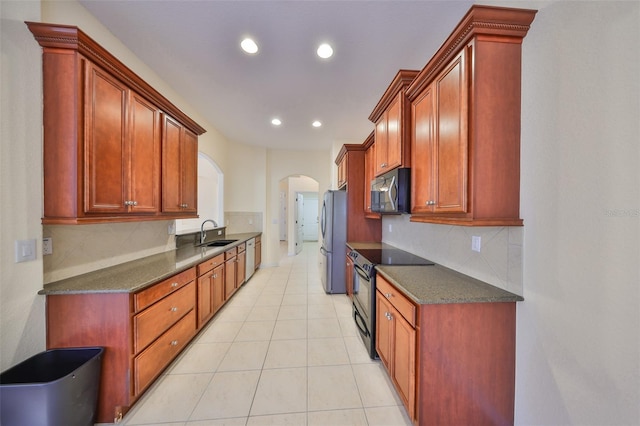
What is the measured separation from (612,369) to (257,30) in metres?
2.99

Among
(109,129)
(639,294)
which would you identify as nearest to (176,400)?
(109,129)

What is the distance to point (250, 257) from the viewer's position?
450cm

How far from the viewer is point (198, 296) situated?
7.78 ft

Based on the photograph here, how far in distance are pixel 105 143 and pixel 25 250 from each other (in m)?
0.78

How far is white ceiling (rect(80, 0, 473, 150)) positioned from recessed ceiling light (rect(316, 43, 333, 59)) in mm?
48

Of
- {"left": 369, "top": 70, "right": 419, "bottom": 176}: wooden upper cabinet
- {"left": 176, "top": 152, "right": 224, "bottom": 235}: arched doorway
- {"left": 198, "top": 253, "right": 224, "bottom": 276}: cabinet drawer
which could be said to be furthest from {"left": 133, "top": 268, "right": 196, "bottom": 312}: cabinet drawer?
{"left": 176, "top": 152, "right": 224, "bottom": 235}: arched doorway

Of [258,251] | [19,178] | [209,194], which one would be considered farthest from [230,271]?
[209,194]

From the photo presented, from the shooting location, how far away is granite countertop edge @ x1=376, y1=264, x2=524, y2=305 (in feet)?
4.31

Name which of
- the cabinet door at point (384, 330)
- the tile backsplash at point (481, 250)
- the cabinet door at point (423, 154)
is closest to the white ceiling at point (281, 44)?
the cabinet door at point (423, 154)

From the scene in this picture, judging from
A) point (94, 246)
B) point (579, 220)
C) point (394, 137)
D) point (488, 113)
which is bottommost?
point (94, 246)

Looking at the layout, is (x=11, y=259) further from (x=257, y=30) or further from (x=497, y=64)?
(x=497, y=64)

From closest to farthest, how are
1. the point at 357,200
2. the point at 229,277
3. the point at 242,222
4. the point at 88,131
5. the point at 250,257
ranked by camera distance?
the point at 88,131 → the point at 229,277 → the point at 357,200 → the point at 250,257 → the point at 242,222

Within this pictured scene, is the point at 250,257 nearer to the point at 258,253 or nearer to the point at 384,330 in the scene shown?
the point at 258,253

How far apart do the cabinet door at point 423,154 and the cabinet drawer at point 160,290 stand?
2.15 metres
